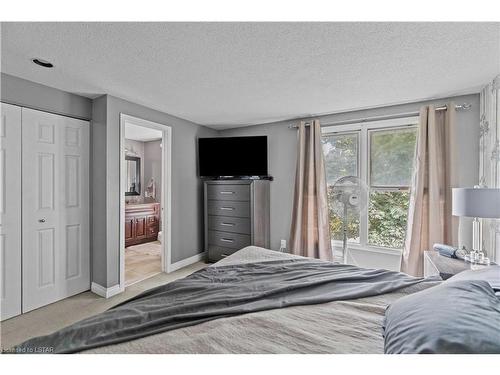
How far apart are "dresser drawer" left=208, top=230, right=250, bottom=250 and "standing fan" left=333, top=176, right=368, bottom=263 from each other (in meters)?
1.46

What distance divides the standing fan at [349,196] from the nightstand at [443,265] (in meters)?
0.76

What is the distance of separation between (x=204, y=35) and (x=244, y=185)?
2.30 meters

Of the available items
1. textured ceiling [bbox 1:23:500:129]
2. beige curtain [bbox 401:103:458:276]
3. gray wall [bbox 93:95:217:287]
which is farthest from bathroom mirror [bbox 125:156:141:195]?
beige curtain [bbox 401:103:458:276]

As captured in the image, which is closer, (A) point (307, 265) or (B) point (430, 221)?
(A) point (307, 265)

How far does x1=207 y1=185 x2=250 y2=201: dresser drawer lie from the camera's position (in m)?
3.62

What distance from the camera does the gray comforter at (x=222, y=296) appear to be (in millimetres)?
943

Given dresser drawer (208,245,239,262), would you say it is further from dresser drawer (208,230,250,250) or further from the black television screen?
the black television screen

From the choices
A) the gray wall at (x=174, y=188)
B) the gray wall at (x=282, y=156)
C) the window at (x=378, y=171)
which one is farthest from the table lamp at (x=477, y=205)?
the gray wall at (x=174, y=188)

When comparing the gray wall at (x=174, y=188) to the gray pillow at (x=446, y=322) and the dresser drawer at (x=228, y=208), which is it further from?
the gray pillow at (x=446, y=322)

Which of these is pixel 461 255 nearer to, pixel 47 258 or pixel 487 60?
pixel 487 60

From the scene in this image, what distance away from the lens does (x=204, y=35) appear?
60.4 inches

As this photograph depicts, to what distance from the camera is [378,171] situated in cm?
319
